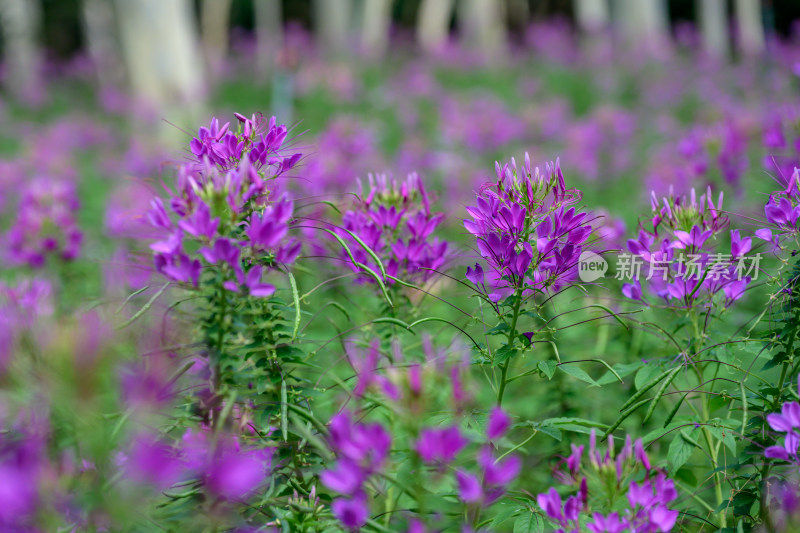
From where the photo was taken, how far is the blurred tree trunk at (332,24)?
1494cm

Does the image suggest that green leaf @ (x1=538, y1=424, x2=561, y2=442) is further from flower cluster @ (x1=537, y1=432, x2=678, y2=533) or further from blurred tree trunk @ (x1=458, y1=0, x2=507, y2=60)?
blurred tree trunk @ (x1=458, y1=0, x2=507, y2=60)

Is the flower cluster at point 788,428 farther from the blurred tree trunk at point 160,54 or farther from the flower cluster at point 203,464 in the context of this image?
the blurred tree trunk at point 160,54

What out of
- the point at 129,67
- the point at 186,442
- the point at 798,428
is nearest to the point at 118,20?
the point at 129,67

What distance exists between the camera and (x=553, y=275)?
1.56 m

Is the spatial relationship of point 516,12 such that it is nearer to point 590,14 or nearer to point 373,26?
point 590,14

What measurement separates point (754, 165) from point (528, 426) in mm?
4257

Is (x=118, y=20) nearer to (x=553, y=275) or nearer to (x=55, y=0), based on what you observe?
(x=553, y=275)

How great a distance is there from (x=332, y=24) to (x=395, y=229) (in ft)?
48.9

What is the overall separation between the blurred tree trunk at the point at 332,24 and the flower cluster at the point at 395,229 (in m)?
13.2

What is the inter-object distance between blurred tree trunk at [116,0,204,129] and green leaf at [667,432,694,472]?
7540 mm

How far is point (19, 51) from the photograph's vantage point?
15992 millimetres

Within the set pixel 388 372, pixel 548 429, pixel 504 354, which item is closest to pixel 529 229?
pixel 504 354

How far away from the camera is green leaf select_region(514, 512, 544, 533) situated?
1.50 meters

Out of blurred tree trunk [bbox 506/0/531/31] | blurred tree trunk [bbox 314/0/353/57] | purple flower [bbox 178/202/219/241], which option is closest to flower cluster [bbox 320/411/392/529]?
purple flower [bbox 178/202/219/241]
